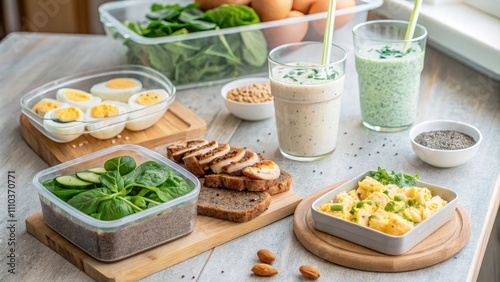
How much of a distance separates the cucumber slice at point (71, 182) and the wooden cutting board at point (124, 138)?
1.13 feet

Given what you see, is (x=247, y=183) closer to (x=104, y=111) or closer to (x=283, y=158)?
(x=283, y=158)

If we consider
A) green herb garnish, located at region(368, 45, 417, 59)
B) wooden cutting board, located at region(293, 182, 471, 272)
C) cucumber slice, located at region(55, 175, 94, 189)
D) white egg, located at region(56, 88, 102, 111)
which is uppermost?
green herb garnish, located at region(368, 45, 417, 59)

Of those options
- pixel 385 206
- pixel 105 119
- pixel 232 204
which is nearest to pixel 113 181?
pixel 232 204

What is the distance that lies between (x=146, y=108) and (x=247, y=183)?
1.56 feet

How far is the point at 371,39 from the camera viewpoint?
6.18 feet

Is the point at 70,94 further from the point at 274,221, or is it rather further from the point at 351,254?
the point at 351,254

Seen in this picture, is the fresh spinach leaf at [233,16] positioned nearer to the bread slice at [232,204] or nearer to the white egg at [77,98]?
the white egg at [77,98]

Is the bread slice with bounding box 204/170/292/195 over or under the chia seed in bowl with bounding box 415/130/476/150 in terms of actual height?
under

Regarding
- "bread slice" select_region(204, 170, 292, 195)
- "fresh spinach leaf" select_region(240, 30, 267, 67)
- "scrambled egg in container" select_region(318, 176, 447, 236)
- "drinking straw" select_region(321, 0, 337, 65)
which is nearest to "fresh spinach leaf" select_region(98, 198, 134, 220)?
"bread slice" select_region(204, 170, 292, 195)

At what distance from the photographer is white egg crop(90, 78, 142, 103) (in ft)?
6.86

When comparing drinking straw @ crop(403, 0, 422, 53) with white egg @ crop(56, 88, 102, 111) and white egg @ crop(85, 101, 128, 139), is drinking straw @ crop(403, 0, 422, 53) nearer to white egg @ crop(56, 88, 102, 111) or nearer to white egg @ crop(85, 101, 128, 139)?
white egg @ crop(85, 101, 128, 139)

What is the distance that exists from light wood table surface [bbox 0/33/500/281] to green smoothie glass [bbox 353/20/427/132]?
5 centimetres

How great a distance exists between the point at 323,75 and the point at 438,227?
0.48m

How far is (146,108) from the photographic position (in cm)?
194
